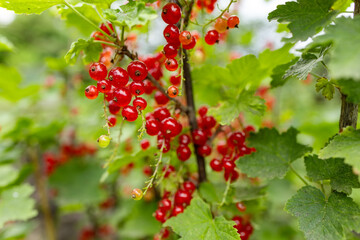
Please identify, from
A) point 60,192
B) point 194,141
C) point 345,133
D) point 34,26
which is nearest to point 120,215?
point 60,192

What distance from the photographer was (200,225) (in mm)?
812

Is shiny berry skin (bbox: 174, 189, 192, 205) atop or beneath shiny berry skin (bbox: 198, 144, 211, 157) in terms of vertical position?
beneath

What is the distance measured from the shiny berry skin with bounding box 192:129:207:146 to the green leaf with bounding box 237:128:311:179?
135 mm

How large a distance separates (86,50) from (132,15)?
23cm

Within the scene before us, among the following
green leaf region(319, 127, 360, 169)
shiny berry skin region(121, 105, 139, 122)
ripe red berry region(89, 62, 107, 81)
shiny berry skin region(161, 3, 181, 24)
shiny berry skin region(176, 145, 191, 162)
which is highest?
shiny berry skin region(161, 3, 181, 24)

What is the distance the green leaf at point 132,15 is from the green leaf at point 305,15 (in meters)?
0.32

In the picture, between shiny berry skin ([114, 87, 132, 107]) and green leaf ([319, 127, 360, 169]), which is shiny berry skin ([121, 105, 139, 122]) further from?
green leaf ([319, 127, 360, 169])

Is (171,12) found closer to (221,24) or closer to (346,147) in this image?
(221,24)

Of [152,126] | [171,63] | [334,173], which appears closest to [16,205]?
[152,126]

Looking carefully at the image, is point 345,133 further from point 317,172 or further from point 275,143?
point 275,143

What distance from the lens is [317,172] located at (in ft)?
2.52

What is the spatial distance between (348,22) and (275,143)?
486mm

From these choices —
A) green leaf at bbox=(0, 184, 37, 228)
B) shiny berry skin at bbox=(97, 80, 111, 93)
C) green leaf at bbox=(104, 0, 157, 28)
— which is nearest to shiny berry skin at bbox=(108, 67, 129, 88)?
shiny berry skin at bbox=(97, 80, 111, 93)

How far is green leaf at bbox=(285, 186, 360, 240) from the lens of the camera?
658 millimetres
